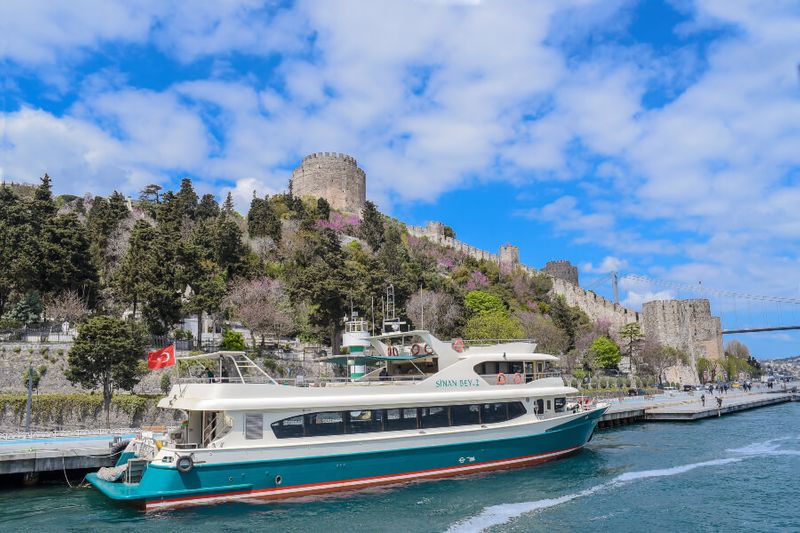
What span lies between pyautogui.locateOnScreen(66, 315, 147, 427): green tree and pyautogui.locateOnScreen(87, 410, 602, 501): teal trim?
9510 mm

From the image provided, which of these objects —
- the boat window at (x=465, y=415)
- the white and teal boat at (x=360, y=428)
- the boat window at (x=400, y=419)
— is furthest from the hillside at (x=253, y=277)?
the boat window at (x=400, y=419)

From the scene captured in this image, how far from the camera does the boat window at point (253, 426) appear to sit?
17.7m

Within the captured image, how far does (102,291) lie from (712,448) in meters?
38.6

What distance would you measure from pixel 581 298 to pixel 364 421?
64.0 m

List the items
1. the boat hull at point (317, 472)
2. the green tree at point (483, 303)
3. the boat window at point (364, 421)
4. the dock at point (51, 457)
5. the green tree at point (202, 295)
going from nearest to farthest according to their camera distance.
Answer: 1. the boat hull at point (317, 472)
2. the dock at point (51, 457)
3. the boat window at point (364, 421)
4. the green tree at point (202, 295)
5. the green tree at point (483, 303)

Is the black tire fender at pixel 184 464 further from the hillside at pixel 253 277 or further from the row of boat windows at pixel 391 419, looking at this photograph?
the hillside at pixel 253 277

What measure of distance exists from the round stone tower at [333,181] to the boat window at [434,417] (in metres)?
63.6

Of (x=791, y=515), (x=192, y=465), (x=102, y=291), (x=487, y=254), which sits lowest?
(x=791, y=515)

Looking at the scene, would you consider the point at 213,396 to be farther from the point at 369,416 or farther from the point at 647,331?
the point at 647,331

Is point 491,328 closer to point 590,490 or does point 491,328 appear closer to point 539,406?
point 539,406

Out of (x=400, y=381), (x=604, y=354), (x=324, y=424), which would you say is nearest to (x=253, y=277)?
(x=400, y=381)

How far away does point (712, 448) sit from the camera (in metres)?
26.6

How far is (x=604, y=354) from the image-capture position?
193ft

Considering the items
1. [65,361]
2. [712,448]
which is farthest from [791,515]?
[65,361]
